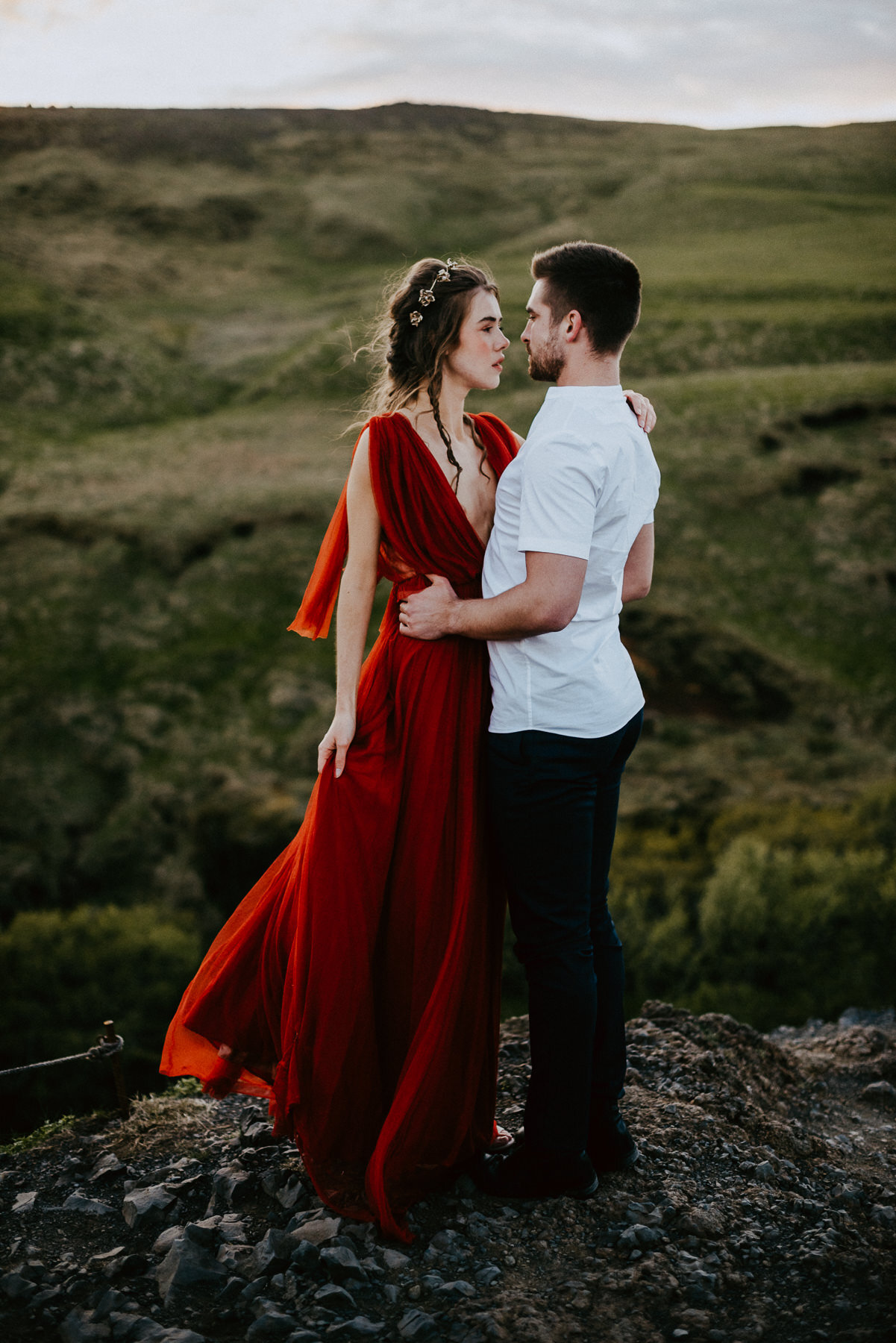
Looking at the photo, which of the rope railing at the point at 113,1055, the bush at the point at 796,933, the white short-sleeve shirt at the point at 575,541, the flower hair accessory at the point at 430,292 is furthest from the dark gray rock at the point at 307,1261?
the bush at the point at 796,933

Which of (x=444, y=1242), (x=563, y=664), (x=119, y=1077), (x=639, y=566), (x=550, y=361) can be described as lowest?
(x=119, y=1077)

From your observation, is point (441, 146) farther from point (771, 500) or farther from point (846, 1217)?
point (846, 1217)

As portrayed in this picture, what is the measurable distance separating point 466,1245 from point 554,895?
120cm

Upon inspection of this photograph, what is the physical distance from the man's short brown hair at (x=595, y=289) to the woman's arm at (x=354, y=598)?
83cm

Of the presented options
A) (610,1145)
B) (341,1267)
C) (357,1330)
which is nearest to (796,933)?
(610,1145)

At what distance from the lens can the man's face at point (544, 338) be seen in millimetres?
2891

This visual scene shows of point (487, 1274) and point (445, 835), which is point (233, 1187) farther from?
point (445, 835)

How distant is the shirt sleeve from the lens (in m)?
2.72

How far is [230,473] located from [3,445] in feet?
26.3

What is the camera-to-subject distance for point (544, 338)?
2908mm

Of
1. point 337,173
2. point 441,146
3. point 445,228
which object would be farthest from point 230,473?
point 441,146

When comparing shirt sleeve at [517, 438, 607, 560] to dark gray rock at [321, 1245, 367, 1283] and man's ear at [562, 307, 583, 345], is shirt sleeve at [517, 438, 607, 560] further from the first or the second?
dark gray rock at [321, 1245, 367, 1283]

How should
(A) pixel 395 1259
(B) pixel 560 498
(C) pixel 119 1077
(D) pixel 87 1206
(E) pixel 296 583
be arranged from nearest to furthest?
(B) pixel 560 498, (A) pixel 395 1259, (D) pixel 87 1206, (C) pixel 119 1077, (E) pixel 296 583

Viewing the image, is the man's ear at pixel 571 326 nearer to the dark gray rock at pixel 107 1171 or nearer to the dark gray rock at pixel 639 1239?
the dark gray rock at pixel 639 1239
